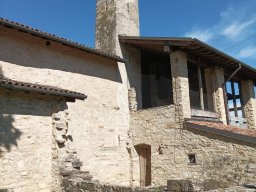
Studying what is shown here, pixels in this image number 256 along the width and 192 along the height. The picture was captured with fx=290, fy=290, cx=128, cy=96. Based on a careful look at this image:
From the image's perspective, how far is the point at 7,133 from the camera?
639 centimetres

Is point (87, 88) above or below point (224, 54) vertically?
below

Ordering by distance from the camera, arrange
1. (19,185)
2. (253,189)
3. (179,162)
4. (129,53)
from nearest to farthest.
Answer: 1. (253,189)
2. (19,185)
3. (179,162)
4. (129,53)

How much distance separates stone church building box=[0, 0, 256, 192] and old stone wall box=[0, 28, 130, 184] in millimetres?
36

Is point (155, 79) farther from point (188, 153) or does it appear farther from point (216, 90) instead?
point (188, 153)

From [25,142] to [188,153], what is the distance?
18.4ft

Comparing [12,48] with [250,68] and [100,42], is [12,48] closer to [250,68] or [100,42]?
[100,42]

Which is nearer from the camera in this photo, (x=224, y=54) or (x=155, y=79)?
(x=224, y=54)

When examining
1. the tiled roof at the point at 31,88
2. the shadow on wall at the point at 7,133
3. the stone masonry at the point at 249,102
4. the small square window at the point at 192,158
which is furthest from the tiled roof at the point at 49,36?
the stone masonry at the point at 249,102

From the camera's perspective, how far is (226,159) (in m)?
8.93

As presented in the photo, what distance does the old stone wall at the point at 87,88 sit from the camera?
29.4ft

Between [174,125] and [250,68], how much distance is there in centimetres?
529

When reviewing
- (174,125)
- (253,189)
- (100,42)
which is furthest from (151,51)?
(253,189)

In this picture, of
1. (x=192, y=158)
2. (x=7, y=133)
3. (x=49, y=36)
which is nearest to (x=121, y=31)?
(x=49, y=36)

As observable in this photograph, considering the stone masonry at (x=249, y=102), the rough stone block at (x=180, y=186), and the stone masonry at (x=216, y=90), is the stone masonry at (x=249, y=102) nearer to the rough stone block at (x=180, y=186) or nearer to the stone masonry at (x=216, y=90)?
the stone masonry at (x=216, y=90)
